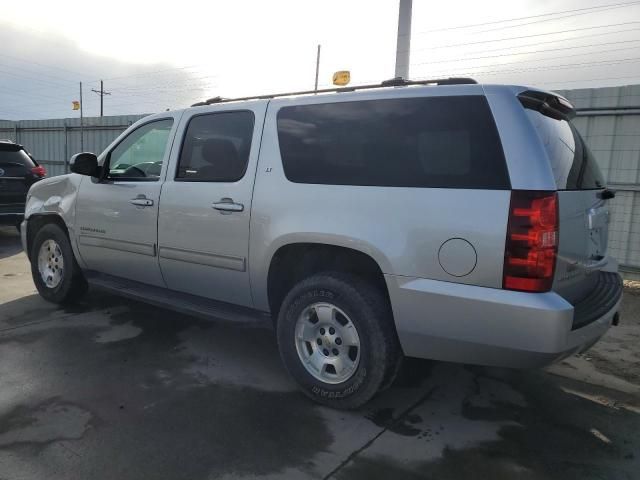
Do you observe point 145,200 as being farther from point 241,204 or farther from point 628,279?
point 628,279

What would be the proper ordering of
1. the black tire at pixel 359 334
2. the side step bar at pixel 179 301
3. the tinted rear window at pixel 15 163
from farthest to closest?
the tinted rear window at pixel 15 163, the side step bar at pixel 179 301, the black tire at pixel 359 334

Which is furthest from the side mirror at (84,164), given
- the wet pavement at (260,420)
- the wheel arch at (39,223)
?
the wet pavement at (260,420)

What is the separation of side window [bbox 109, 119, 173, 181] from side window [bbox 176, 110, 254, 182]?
0.31 m

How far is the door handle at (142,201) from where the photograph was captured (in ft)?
13.6

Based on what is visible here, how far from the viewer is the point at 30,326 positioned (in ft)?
15.2

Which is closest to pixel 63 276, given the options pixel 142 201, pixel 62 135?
pixel 142 201

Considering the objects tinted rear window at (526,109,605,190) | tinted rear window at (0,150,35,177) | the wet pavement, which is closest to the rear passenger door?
the wet pavement

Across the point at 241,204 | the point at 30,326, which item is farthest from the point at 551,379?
the point at 30,326

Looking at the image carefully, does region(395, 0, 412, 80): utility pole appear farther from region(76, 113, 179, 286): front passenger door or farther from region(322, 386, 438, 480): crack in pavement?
region(322, 386, 438, 480): crack in pavement

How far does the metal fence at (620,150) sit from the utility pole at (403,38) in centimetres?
267

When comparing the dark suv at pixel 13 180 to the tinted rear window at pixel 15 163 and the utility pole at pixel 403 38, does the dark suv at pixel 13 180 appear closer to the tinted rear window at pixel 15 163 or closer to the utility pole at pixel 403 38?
the tinted rear window at pixel 15 163

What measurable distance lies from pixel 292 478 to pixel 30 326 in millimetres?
3366

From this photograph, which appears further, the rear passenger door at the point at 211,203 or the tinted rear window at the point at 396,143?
the rear passenger door at the point at 211,203

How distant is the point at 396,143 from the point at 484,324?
116 centimetres
